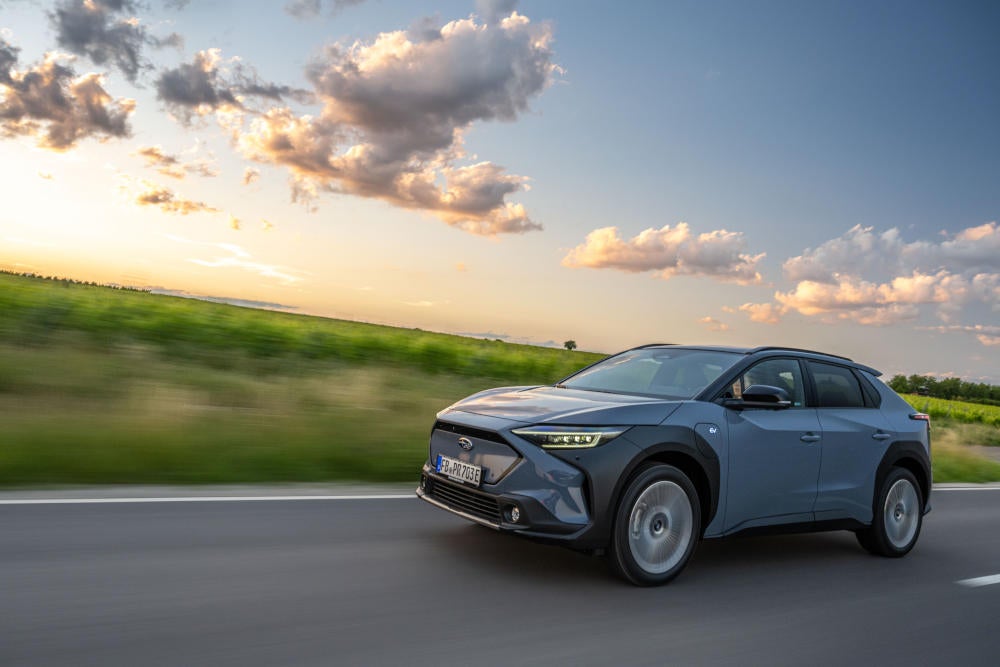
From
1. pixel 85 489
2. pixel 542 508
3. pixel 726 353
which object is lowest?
pixel 85 489

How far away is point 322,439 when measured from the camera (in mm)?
9852

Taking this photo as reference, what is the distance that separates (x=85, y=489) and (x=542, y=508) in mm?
4317

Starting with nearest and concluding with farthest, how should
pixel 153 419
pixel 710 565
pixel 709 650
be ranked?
1. pixel 709 650
2. pixel 710 565
3. pixel 153 419

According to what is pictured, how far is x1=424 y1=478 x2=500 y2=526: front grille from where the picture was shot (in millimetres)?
5176

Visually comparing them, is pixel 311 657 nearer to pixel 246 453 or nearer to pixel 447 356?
pixel 246 453

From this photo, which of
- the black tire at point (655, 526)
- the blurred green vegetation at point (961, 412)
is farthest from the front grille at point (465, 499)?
the blurred green vegetation at point (961, 412)

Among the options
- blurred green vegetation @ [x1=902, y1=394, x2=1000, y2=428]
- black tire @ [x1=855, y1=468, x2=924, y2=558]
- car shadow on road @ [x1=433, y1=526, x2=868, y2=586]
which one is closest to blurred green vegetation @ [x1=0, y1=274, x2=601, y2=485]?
car shadow on road @ [x1=433, y1=526, x2=868, y2=586]

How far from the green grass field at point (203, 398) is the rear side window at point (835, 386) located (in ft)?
14.9

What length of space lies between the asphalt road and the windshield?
1.22m

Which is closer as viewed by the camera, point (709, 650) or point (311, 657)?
point (311, 657)

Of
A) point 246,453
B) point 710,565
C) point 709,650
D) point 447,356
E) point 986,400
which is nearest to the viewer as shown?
point 709,650

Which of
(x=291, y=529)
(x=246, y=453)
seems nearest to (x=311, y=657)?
(x=291, y=529)

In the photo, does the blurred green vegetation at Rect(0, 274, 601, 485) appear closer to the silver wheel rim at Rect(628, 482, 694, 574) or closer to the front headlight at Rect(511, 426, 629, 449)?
the front headlight at Rect(511, 426, 629, 449)

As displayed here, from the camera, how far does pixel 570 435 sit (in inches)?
199
